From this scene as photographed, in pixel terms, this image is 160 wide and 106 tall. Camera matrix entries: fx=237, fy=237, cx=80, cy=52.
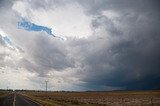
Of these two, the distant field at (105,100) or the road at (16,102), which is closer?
the road at (16,102)

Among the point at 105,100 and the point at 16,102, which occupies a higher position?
the point at 16,102

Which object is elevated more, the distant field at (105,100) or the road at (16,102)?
the road at (16,102)

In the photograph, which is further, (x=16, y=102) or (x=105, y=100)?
(x=105, y=100)

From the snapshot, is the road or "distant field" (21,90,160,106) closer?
the road

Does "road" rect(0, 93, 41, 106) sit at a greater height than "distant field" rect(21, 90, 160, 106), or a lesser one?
greater
